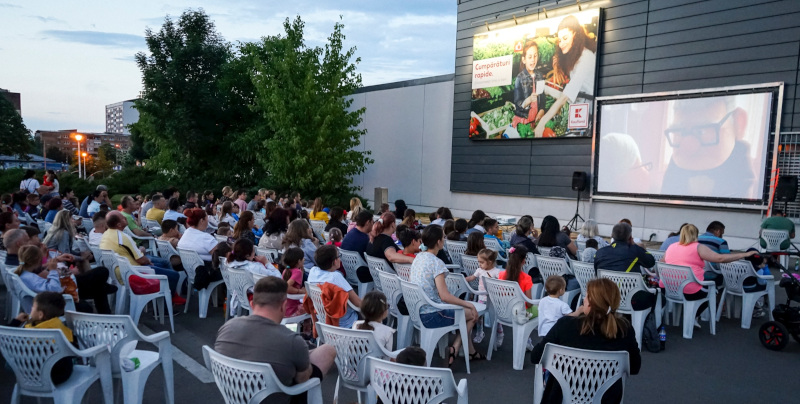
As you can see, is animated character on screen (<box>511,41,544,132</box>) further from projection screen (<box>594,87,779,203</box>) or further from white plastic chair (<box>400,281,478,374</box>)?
white plastic chair (<box>400,281,478,374</box>)

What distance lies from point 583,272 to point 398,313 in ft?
7.30

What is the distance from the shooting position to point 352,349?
321 cm

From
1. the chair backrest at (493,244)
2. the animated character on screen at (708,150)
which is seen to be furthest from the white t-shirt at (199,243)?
the animated character on screen at (708,150)

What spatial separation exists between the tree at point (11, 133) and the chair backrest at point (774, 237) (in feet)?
132

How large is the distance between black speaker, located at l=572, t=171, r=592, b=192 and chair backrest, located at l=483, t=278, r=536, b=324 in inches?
401

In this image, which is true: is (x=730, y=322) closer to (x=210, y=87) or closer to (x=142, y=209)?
(x=142, y=209)

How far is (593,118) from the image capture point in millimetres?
14203

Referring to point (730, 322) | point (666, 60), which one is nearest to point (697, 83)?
point (666, 60)

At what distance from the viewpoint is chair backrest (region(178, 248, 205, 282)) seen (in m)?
5.92

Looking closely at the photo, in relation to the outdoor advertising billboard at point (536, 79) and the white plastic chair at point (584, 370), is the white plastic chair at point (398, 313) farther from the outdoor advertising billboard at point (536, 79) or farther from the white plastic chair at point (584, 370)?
the outdoor advertising billboard at point (536, 79)

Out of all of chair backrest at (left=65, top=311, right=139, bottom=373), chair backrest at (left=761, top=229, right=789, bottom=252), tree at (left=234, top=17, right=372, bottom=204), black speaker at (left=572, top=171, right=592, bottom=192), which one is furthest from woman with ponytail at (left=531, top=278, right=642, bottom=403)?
tree at (left=234, top=17, right=372, bottom=204)

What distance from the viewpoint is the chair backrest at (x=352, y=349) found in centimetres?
314

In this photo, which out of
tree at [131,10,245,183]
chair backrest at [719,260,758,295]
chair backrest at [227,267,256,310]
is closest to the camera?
chair backrest at [227,267,256,310]

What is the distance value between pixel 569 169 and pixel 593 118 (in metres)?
1.57
